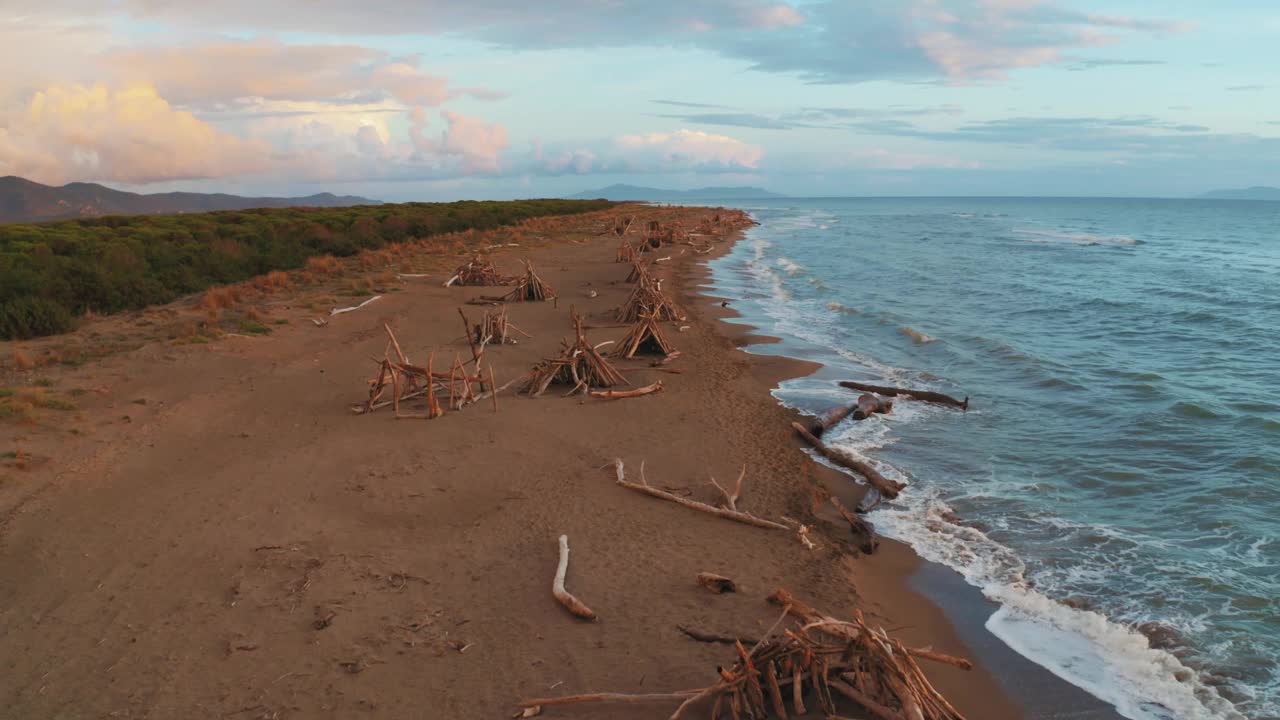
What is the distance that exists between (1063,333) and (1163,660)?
15.8m

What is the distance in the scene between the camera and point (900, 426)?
11.2m

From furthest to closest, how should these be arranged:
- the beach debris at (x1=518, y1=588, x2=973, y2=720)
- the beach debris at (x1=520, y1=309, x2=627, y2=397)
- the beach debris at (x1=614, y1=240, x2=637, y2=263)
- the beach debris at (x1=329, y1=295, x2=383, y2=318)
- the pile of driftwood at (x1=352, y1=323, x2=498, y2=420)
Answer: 1. the beach debris at (x1=614, y1=240, x2=637, y2=263)
2. the beach debris at (x1=329, y1=295, x2=383, y2=318)
3. the beach debris at (x1=520, y1=309, x2=627, y2=397)
4. the pile of driftwood at (x1=352, y1=323, x2=498, y2=420)
5. the beach debris at (x1=518, y1=588, x2=973, y2=720)

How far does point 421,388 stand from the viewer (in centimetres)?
1099

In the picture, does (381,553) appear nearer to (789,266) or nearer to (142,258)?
(142,258)

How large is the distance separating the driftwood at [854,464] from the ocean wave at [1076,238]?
51.6m

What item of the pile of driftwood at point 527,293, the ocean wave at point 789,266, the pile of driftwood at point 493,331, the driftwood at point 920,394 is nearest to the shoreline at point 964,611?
the driftwood at point 920,394

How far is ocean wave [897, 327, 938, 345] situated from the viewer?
59.6ft

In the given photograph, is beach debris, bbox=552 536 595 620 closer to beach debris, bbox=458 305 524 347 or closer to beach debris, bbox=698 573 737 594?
beach debris, bbox=698 573 737 594

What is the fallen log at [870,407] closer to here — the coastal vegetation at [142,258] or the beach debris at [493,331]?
the beach debris at [493,331]

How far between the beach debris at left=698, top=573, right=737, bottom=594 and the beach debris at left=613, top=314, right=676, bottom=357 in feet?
26.6

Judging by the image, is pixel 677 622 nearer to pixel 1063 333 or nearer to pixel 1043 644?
pixel 1043 644

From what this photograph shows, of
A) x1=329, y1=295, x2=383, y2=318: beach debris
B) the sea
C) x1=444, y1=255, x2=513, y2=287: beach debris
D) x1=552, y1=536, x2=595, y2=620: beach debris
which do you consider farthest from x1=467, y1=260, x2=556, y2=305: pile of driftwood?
x1=552, y1=536, x2=595, y2=620: beach debris

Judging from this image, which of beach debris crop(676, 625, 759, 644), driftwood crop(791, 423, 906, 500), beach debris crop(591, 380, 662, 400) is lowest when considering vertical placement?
driftwood crop(791, 423, 906, 500)

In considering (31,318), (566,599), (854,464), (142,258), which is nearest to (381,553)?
(566,599)
